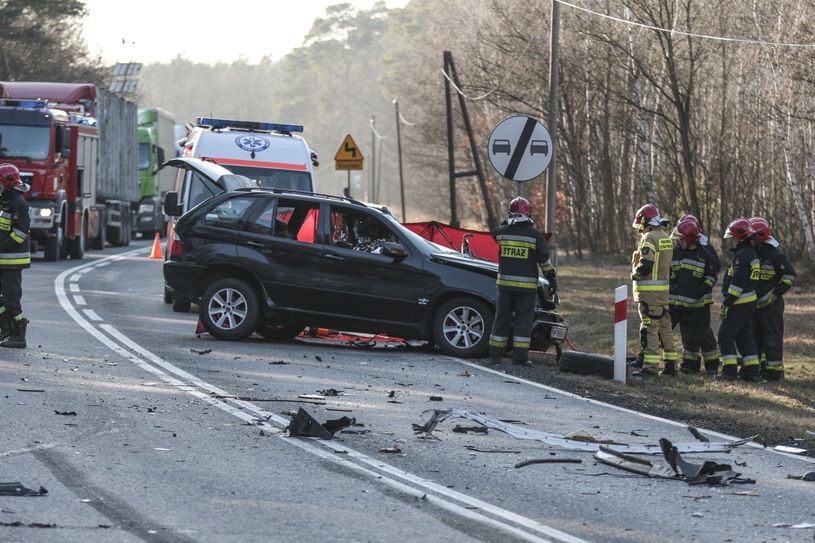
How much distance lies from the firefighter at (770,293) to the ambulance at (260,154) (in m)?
8.20

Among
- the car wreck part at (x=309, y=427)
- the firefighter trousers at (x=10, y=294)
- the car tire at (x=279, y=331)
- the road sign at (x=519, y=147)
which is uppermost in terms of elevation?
the road sign at (x=519, y=147)

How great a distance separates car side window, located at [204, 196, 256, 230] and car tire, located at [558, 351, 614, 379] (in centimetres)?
411

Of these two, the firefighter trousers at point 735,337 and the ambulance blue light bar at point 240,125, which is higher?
the ambulance blue light bar at point 240,125

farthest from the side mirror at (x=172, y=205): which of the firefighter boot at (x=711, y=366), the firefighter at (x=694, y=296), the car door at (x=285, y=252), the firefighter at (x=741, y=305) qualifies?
the firefighter at (x=741, y=305)

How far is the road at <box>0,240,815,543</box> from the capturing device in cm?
639

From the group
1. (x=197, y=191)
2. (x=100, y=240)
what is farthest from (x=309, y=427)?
(x=100, y=240)

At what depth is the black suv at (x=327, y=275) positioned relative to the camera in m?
14.1

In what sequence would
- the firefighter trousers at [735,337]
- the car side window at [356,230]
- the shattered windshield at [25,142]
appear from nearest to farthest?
1. the firefighter trousers at [735,337]
2. the car side window at [356,230]
3. the shattered windshield at [25,142]

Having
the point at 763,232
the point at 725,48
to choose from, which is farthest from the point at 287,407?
the point at 725,48

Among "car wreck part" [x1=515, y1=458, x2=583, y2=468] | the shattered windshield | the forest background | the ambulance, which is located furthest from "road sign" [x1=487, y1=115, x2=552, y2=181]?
the shattered windshield

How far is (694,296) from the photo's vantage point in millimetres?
13703

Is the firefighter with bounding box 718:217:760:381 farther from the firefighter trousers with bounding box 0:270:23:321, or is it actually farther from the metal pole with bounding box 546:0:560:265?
the firefighter trousers with bounding box 0:270:23:321

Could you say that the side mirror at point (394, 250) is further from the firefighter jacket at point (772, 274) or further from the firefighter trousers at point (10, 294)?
the firefighter trousers at point (10, 294)

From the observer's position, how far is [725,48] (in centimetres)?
3209
